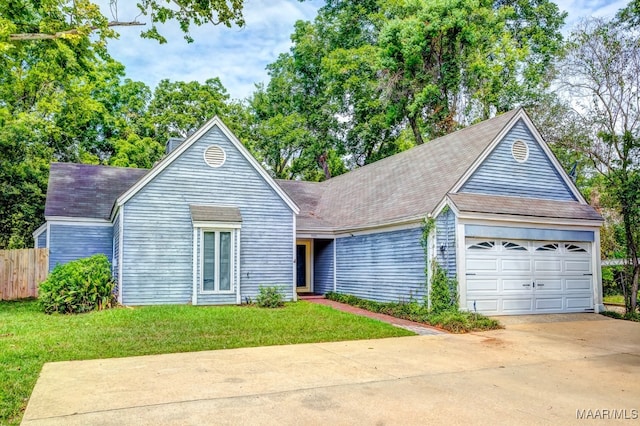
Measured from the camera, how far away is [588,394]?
5.79 metres

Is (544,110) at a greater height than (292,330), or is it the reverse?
(544,110)

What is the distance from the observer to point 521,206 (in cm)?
1336

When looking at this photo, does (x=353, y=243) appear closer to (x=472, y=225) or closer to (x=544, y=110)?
(x=472, y=225)

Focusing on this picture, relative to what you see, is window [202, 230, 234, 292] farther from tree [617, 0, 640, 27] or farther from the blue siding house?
tree [617, 0, 640, 27]

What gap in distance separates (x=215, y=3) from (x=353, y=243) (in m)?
8.84

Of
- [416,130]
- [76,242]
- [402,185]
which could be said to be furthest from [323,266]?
[416,130]

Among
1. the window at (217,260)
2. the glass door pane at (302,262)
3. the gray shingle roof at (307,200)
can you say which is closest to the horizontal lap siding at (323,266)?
the glass door pane at (302,262)

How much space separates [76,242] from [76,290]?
5130mm

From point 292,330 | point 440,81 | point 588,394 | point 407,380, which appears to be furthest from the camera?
point 440,81

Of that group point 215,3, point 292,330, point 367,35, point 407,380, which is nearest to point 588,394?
point 407,380

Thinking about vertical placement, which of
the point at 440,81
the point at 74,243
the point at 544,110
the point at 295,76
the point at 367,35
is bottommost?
the point at 74,243

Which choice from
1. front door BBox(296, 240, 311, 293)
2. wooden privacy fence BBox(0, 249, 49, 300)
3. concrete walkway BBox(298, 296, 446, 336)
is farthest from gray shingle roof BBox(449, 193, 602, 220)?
wooden privacy fence BBox(0, 249, 49, 300)

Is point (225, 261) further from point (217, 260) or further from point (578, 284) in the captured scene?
point (578, 284)

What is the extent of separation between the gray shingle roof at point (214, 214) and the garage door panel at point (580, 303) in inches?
406
